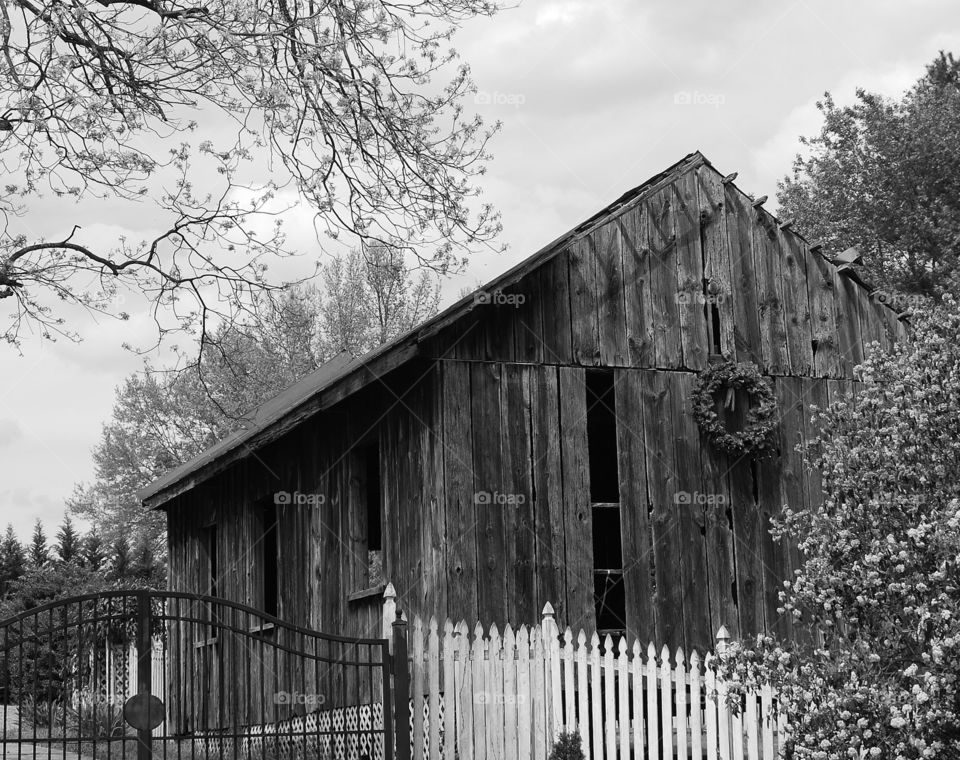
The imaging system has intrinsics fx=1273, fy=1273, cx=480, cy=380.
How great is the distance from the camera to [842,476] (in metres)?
9.39

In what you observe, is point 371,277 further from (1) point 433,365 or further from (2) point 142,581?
(1) point 433,365

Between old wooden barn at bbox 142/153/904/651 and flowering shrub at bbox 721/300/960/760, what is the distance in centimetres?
445

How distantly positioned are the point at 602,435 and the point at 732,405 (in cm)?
416

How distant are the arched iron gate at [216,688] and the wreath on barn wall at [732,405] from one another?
15.5 feet

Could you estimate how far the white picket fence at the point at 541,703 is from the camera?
11.1 m

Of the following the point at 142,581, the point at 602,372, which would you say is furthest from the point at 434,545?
the point at 142,581

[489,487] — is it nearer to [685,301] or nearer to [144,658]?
[685,301]

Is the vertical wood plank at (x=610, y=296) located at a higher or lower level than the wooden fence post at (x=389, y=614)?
higher

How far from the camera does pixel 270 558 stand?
766 inches

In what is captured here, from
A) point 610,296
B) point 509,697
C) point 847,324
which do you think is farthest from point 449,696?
point 847,324

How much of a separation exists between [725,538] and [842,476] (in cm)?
559

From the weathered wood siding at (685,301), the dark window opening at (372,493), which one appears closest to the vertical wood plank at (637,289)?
the weathered wood siding at (685,301)

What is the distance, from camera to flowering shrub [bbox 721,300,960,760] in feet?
25.6

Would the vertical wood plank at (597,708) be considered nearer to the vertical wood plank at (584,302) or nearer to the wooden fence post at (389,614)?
the wooden fence post at (389,614)
